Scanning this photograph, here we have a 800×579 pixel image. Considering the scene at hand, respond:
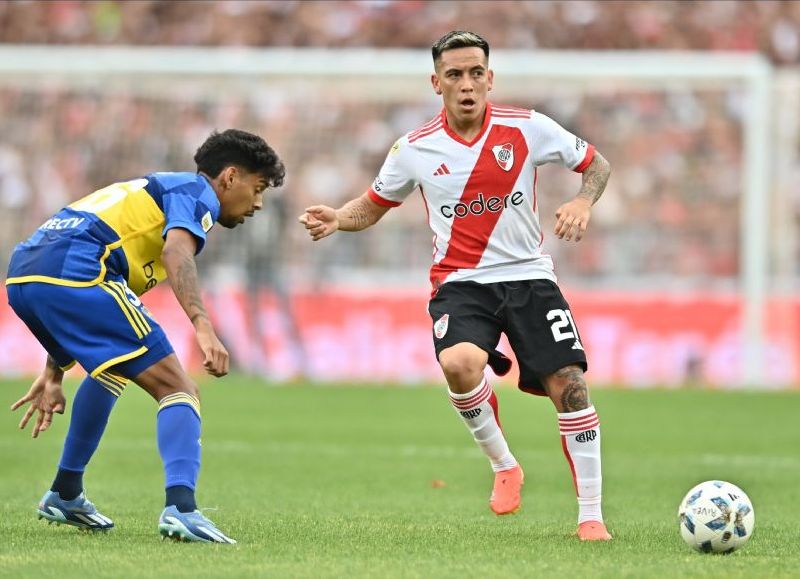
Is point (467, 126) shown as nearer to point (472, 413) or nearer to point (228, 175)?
point (228, 175)

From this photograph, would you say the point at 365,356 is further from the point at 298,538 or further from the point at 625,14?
the point at 298,538

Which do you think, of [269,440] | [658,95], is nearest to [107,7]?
[658,95]

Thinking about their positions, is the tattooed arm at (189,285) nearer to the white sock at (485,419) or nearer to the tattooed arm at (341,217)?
the tattooed arm at (341,217)

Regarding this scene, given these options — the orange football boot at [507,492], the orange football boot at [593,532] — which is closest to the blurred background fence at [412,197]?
the orange football boot at [507,492]

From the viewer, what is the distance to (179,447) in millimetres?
6297

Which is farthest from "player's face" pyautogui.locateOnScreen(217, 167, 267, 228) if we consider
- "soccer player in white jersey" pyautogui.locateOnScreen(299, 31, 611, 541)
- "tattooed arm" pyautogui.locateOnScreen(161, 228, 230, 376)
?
"soccer player in white jersey" pyautogui.locateOnScreen(299, 31, 611, 541)

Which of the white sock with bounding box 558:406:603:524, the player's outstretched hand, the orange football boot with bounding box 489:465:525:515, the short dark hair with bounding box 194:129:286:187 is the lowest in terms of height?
the orange football boot with bounding box 489:465:525:515

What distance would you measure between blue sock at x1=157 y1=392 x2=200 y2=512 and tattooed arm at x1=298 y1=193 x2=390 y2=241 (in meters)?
1.29

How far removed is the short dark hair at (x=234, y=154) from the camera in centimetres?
671

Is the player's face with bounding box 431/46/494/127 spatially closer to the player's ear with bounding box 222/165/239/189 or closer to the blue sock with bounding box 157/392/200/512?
the player's ear with bounding box 222/165/239/189

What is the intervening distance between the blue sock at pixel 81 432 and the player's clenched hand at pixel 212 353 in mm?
1181

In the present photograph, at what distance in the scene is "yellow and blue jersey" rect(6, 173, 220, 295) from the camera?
252 inches

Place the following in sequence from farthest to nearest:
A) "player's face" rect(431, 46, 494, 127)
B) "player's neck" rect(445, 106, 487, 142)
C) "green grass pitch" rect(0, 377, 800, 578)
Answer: "player's neck" rect(445, 106, 487, 142) < "player's face" rect(431, 46, 494, 127) < "green grass pitch" rect(0, 377, 800, 578)

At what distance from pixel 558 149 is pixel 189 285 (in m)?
2.12
